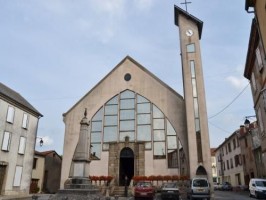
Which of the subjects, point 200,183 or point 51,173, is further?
point 51,173

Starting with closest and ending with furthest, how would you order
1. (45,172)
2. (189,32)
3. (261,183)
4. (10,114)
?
1. (261,183)
2. (10,114)
3. (189,32)
4. (45,172)

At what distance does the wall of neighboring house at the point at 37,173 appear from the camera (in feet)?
96.0

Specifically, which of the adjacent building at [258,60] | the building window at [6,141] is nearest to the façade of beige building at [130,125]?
the building window at [6,141]

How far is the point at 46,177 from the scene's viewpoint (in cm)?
3203

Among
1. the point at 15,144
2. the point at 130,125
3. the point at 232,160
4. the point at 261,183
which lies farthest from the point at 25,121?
the point at 232,160

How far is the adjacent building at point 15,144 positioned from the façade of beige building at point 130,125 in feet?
12.9

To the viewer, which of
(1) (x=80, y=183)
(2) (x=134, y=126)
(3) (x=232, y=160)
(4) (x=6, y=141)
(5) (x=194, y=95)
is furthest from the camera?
(3) (x=232, y=160)

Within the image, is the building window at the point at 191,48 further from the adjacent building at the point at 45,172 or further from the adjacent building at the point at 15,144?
the adjacent building at the point at 45,172

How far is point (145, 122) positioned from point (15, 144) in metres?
12.9

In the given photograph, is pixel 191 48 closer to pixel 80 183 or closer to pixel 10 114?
pixel 80 183

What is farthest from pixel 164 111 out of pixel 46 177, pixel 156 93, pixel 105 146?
pixel 46 177

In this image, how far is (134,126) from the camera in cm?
2616

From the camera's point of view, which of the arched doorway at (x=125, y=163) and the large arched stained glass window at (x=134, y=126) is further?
the arched doorway at (x=125, y=163)

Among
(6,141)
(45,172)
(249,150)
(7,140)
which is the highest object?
(249,150)
